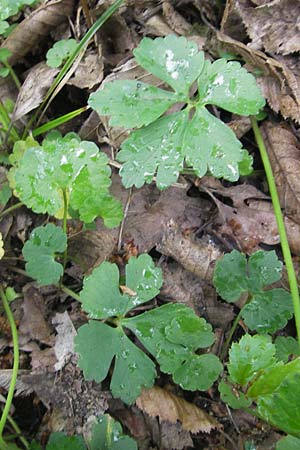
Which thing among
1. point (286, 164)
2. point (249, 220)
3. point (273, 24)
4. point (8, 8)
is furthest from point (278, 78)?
point (8, 8)

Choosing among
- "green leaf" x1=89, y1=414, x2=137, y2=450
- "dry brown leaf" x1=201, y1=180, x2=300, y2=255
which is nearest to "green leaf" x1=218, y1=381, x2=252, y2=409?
"green leaf" x1=89, y1=414, x2=137, y2=450

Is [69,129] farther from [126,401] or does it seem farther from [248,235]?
[126,401]

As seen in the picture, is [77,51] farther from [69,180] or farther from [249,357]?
[249,357]

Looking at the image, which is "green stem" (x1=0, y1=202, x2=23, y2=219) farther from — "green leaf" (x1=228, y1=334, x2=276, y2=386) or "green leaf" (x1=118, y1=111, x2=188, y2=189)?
"green leaf" (x1=228, y1=334, x2=276, y2=386)

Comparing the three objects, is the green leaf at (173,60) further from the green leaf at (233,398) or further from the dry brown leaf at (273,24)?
the green leaf at (233,398)

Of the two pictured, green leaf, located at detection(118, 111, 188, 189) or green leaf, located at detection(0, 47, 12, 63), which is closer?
green leaf, located at detection(118, 111, 188, 189)

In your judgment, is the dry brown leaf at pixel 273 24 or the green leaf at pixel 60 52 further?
the green leaf at pixel 60 52

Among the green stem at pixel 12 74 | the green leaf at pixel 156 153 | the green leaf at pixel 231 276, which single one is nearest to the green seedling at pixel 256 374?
the green leaf at pixel 231 276
